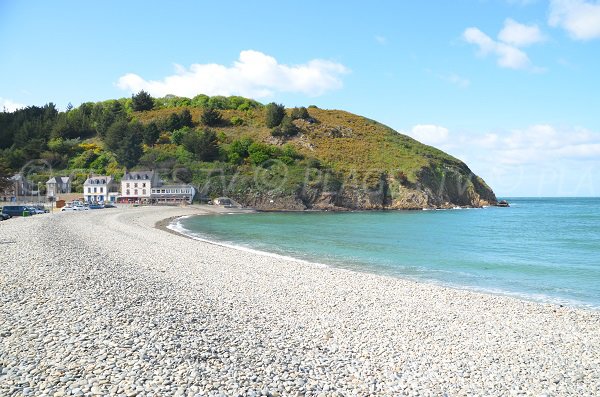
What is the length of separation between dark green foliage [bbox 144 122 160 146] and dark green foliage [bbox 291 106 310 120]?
109ft

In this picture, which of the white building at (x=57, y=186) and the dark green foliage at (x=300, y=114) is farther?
the dark green foliage at (x=300, y=114)

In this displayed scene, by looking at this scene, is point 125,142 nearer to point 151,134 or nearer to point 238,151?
point 151,134

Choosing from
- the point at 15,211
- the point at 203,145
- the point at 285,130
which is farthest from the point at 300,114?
the point at 15,211

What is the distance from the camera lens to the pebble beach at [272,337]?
6758mm

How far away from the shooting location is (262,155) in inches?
3568

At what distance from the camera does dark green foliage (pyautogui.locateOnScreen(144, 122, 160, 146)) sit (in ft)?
330

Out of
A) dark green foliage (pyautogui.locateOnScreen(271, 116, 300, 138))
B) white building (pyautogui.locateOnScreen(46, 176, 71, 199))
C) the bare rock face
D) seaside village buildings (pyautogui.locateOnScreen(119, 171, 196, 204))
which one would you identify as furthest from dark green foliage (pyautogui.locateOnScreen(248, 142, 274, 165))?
white building (pyautogui.locateOnScreen(46, 176, 71, 199))

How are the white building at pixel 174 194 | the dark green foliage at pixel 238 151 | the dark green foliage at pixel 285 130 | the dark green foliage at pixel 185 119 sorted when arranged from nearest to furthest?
the white building at pixel 174 194, the dark green foliage at pixel 238 151, the dark green foliage at pixel 285 130, the dark green foliage at pixel 185 119

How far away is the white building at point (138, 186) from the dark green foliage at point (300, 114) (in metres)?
40.0

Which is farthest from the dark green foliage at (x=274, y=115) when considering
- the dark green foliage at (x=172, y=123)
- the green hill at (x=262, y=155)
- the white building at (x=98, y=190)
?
the white building at (x=98, y=190)

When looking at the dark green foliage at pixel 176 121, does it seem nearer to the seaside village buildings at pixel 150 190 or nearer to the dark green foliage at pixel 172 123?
the dark green foliage at pixel 172 123

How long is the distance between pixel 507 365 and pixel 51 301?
1035 centimetres

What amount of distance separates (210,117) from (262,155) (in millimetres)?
26763

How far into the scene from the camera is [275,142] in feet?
330
